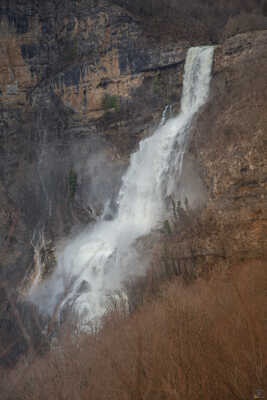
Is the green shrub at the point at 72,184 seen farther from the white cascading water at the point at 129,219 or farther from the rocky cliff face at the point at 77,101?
the white cascading water at the point at 129,219

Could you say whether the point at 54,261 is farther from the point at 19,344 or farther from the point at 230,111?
the point at 230,111

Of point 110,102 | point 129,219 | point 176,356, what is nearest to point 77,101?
point 110,102

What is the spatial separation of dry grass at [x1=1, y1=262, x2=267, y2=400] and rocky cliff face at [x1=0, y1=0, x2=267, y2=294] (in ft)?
37.4

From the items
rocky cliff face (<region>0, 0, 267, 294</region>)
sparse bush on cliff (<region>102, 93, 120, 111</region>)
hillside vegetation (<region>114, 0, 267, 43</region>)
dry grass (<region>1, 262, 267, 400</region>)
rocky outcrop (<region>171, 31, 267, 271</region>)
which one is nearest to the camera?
dry grass (<region>1, 262, 267, 400</region>)

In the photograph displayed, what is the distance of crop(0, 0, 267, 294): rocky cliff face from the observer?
22.5 m

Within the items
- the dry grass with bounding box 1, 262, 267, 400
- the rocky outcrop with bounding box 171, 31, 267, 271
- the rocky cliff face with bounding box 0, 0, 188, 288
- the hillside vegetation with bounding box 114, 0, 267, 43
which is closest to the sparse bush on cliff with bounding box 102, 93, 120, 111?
the rocky cliff face with bounding box 0, 0, 188, 288

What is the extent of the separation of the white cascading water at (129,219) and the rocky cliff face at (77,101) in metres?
1.44

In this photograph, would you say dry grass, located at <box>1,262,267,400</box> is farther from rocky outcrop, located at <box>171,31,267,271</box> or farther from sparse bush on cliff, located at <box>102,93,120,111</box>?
sparse bush on cliff, located at <box>102,93,120,111</box>

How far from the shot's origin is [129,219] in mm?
24047

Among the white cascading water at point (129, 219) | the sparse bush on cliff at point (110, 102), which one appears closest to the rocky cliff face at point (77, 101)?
the sparse bush on cliff at point (110, 102)

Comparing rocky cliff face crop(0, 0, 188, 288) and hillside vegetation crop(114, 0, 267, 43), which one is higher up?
hillside vegetation crop(114, 0, 267, 43)

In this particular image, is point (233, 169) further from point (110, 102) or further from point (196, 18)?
point (196, 18)

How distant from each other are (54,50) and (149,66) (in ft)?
38.3

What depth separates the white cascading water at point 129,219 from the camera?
1914cm
